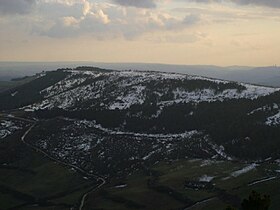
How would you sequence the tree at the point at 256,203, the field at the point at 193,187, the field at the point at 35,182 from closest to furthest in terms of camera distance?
the tree at the point at 256,203, the field at the point at 193,187, the field at the point at 35,182

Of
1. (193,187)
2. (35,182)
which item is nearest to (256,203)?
(193,187)

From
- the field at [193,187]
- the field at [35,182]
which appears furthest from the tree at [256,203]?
the field at [35,182]

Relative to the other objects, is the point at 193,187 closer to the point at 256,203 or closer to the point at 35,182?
the point at 35,182

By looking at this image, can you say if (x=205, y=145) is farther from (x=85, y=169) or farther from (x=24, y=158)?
(x=24, y=158)

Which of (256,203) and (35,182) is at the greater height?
(256,203)

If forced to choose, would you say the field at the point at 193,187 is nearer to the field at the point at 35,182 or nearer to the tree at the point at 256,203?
the field at the point at 35,182
